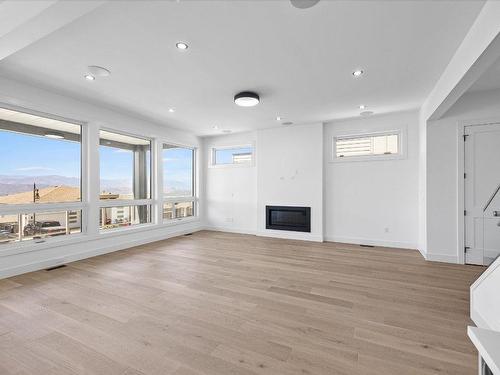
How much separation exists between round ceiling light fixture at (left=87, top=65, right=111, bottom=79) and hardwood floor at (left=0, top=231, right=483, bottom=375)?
109 inches

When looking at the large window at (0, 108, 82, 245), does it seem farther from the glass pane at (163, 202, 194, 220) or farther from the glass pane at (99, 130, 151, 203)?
the glass pane at (163, 202, 194, 220)

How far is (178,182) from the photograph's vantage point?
6.35 m

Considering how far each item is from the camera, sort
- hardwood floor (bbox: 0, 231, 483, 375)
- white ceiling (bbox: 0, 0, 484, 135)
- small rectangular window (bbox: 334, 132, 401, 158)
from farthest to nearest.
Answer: small rectangular window (bbox: 334, 132, 401, 158) → white ceiling (bbox: 0, 0, 484, 135) → hardwood floor (bbox: 0, 231, 483, 375)

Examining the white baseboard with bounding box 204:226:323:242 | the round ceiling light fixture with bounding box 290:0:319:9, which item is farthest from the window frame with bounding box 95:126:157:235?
the round ceiling light fixture with bounding box 290:0:319:9

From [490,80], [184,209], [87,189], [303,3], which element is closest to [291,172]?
[184,209]

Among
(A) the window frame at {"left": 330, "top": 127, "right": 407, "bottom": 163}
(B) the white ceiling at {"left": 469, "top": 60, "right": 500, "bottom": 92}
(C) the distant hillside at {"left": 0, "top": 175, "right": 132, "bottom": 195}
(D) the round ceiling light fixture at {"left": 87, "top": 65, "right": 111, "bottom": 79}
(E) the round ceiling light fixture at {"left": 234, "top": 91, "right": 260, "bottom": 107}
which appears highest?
(B) the white ceiling at {"left": 469, "top": 60, "right": 500, "bottom": 92}

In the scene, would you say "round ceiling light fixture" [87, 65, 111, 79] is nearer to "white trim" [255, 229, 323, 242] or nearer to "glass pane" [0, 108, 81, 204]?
"glass pane" [0, 108, 81, 204]

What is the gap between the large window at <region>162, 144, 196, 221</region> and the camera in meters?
5.89

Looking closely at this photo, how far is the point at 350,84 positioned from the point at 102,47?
3192mm

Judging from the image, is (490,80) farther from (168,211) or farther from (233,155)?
(168,211)

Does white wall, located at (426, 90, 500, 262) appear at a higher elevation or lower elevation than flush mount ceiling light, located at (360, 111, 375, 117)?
lower

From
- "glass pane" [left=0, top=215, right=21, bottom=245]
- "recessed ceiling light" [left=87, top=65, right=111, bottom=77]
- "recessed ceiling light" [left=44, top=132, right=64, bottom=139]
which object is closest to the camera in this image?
"recessed ceiling light" [left=87, top=65, right=111, bottom=77]

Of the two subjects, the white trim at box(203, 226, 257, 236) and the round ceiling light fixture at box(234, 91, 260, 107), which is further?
the white trim at box(203, 226, 257, 236)

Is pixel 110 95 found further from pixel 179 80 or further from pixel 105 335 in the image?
pixel 105 335
